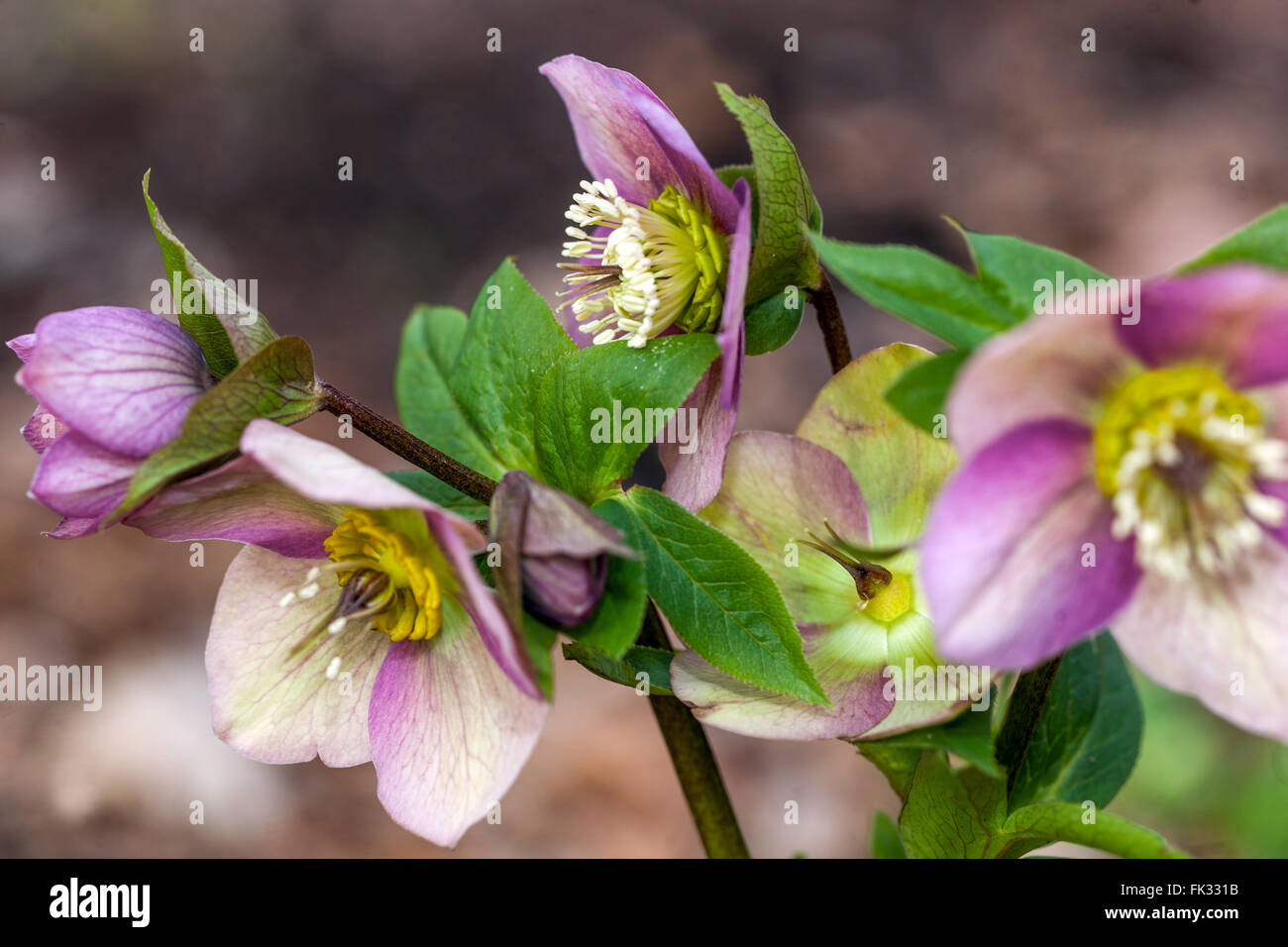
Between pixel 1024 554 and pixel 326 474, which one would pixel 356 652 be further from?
pixel 1024 554

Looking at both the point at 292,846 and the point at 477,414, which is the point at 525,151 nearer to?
the point at 292,846

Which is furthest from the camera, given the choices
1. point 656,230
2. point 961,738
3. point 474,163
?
point 474,163

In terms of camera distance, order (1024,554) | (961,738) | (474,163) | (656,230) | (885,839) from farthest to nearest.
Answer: (474,163) → (885,839) → (656,230) → (961,738) → (1024,554)

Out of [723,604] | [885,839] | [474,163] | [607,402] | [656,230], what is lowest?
[885,839]

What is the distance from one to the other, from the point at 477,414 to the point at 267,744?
0.21 m

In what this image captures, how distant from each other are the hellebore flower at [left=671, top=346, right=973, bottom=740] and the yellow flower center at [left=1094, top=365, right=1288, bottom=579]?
13cm

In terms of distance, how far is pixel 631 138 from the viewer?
62 centimetres

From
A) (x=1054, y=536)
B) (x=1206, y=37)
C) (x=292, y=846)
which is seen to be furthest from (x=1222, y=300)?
(x=1206, y=37)

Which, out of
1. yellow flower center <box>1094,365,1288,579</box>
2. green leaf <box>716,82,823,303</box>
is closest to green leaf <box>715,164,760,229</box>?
green leaf <box>716,82,823,303</box>

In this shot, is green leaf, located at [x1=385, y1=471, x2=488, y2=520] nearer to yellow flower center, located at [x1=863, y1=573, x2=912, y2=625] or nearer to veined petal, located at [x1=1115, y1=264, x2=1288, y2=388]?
yellow flower center, located at [x1=863, y1=573, x2=912, y2=625]

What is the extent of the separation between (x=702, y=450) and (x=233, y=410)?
0.23 m

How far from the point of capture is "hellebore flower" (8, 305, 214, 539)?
49 centimetres

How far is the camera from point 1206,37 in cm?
271

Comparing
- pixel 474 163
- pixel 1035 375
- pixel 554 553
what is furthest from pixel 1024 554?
pixel 474 163
